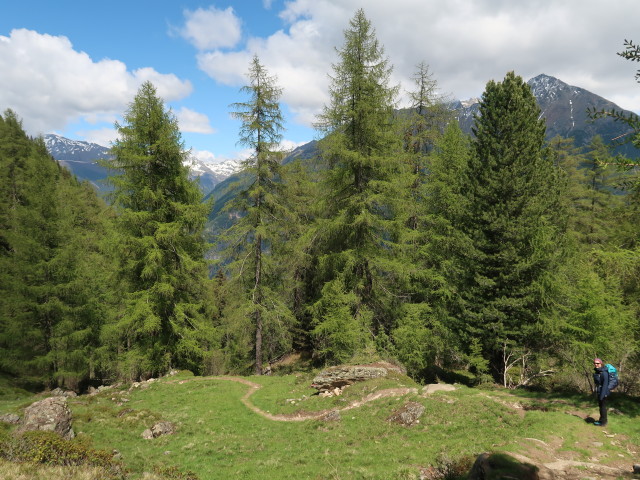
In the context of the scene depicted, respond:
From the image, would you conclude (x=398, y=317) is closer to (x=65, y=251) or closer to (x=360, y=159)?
(x=360, y=159)

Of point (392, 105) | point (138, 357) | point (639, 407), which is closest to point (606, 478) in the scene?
point (639, 407)

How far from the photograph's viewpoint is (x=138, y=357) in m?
23.0

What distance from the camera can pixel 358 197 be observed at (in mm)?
22328

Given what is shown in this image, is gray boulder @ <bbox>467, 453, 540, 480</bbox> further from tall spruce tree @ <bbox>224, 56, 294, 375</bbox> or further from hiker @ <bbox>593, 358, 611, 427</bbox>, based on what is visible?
tall spruce tree @ <bbox>224, 56, 294, 375</bbox>

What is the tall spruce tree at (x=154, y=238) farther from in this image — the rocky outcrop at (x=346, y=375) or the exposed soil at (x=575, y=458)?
the exposed soil at (x=575, y=458)

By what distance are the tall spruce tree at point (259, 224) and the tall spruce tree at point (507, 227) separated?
44.3ft

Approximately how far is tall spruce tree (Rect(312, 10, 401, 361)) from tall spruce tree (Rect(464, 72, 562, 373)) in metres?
5.32

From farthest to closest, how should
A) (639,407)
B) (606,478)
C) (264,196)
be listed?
(264,196), (639,407), (606,478)

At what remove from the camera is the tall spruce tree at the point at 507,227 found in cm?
1830

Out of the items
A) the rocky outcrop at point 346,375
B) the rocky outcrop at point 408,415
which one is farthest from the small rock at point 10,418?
the rocky outcrop at point 408,415

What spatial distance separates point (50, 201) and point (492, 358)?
35373 mm

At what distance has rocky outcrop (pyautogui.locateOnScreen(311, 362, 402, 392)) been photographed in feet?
61.1

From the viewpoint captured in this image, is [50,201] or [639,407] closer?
[639,407]

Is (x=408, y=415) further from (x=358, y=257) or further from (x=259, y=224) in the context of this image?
(x=259, y=224)
